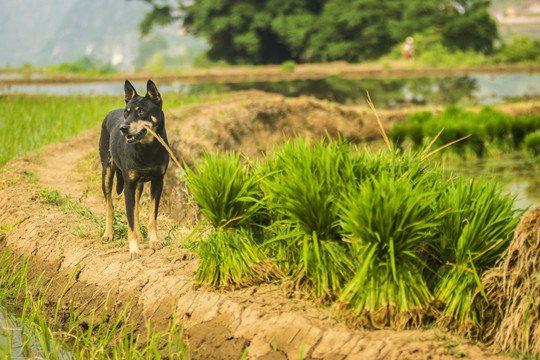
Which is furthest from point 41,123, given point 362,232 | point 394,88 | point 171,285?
point 394,88

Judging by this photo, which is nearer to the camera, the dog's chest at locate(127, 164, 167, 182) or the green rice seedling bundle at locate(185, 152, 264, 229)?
the green rice seedling bundle at locate(185, 152, 264, 229)

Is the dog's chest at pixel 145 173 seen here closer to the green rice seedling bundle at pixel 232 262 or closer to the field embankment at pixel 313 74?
the green rice seedling bundle at pixel 232 262

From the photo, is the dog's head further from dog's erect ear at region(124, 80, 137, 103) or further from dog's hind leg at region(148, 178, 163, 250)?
dog's hind leg at region(148, 178, 163, 250)

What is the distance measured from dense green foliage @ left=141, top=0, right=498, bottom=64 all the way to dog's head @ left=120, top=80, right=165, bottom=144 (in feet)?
84.2

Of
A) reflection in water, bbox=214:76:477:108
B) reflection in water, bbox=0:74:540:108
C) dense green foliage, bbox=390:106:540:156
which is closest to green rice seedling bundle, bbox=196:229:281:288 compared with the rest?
dense green foliage, bbox=390:106:540:156

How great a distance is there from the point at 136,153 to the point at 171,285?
1076 millimetres

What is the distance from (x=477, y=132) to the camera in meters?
10.4

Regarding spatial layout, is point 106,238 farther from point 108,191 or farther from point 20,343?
point 20,343

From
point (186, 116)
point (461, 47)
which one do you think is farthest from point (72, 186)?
point (461, 47)

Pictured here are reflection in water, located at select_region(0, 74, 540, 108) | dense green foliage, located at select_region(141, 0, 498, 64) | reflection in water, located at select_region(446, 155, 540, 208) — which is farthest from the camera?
dense green foliage, located at select_region(141, 0, 498, 64)

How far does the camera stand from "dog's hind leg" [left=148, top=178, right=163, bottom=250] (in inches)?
187

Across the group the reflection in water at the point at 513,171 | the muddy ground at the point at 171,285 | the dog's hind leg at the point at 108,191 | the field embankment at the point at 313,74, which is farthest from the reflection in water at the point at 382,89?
the dog's hind leg at the point at 108,191

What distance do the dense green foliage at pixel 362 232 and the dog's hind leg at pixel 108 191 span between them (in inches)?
41.5

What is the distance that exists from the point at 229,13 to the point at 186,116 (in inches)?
895
